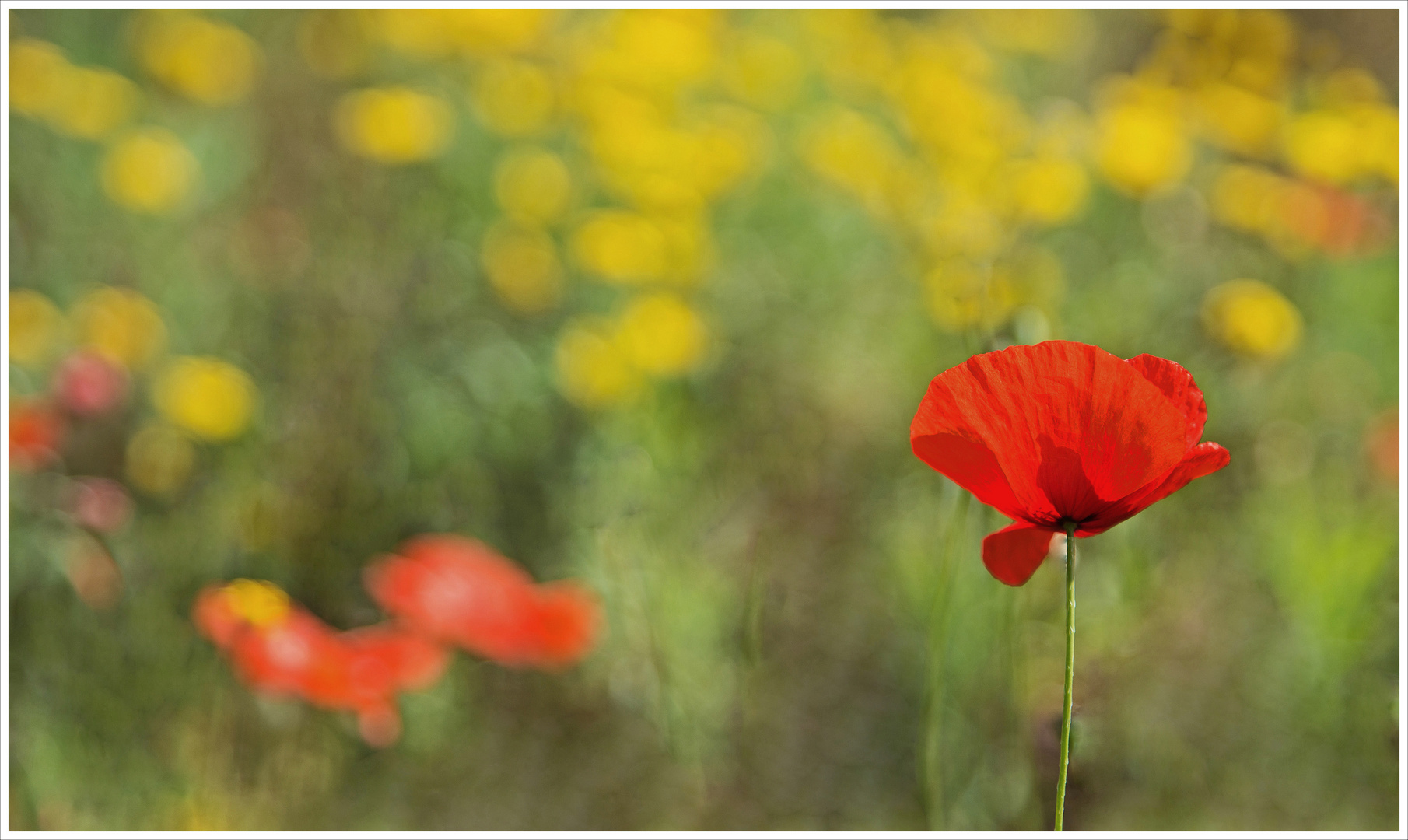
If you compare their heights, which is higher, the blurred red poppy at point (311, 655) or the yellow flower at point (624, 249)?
the yellow flower at point (624, 249)

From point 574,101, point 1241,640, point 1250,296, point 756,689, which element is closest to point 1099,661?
point 1241,640

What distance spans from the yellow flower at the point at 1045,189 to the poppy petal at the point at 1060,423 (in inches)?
60.5

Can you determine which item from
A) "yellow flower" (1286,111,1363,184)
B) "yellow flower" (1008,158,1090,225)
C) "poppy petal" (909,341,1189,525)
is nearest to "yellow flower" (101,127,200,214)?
"yellow flower" (1008,158,1090,225)

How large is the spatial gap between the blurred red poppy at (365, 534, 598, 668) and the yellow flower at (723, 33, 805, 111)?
1430mm

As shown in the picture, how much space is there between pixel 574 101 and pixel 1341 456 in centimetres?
150

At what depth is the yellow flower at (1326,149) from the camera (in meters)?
1.93

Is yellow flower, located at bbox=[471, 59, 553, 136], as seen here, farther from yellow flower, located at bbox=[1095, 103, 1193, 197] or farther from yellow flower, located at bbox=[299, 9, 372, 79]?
yellow flower, located at bbox=[1095, 103, 1193, 197]

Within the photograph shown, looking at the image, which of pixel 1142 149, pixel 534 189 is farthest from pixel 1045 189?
pixel 534 189

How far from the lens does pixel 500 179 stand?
1914 mm

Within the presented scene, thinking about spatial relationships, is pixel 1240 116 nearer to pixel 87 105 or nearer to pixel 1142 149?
pixel 1142 149

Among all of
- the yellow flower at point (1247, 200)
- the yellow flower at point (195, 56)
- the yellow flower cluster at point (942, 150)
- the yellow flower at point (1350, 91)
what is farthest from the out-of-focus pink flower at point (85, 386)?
the yellow flower at point (1350, 91)

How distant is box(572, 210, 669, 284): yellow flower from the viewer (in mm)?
1709

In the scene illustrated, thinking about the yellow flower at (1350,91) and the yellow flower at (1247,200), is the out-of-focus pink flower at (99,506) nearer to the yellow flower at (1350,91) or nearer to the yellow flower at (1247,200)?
the yellow flower at (1247,200)

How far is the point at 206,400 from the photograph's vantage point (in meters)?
1.45
